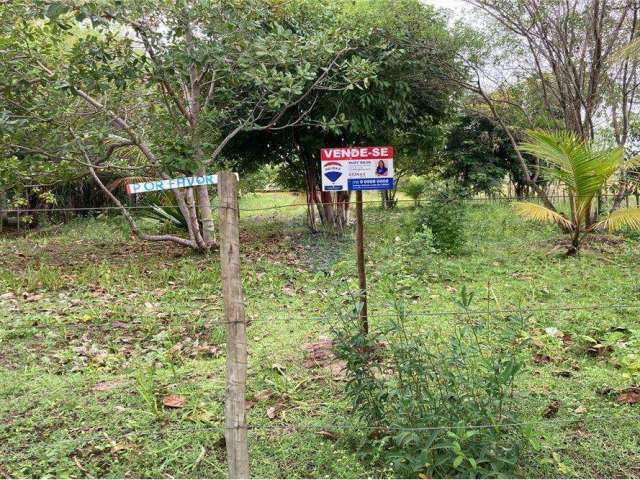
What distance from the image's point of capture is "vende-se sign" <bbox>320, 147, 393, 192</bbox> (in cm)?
307

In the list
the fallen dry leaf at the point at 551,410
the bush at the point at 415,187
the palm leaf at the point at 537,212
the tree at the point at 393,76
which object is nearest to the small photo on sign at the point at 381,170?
the fallen dry leaf at the point at 551,410

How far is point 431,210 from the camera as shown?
679 centimetres

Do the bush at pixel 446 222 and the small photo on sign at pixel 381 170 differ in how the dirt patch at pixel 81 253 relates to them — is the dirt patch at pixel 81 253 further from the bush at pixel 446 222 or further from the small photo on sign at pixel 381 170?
the small photo on sign at pixel 381 170

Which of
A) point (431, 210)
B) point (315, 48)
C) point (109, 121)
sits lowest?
point (431, 210)

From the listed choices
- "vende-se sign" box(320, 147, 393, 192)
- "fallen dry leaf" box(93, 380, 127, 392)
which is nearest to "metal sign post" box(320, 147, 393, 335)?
"vende-se sign" box(320, 147, 393, 192)

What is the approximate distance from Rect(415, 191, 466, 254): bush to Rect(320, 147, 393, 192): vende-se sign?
12.0 ft

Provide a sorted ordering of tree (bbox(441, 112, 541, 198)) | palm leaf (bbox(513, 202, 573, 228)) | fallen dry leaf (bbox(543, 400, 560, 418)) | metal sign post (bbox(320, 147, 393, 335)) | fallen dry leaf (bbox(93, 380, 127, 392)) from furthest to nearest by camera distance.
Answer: tree (bbox(441, 112, 541, 198)) → palm leaf (bbox(513, 202, 573, 228)) → fallen dry leaf (bbox(93, 380, 127, 392)) → metal sign post (bbox(320, 147, 393, 335)) → fallen dry leaf (bbox(543, 400, 560, 418))

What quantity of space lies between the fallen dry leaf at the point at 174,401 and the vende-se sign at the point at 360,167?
5.19ft

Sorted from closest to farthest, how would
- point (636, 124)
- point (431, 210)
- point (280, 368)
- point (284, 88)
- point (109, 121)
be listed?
1. point (280, 368)
2. point (284, 88)
3. point (109, 121)
4. point (431, 210)
5. point (636, 124)

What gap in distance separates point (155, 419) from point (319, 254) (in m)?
4.25

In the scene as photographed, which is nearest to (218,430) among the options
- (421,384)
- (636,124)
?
(421,384)

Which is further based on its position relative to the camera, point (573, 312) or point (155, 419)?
point (573, 312)

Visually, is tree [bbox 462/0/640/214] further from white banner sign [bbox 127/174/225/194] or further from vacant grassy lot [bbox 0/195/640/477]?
white banner sign [bbox 127/174/225/194]

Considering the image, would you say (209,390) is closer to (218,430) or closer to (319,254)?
(218,430)
